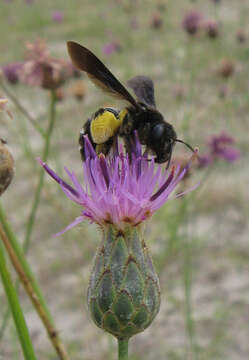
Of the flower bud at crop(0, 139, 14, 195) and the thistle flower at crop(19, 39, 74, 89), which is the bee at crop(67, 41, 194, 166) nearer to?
the flower bud at crop(0, 139, 14, 195)

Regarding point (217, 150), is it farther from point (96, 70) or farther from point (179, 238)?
point (96, 70)

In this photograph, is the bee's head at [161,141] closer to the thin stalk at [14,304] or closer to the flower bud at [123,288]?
the flower bud at [123,288]

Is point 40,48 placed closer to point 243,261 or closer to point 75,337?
point 75,337

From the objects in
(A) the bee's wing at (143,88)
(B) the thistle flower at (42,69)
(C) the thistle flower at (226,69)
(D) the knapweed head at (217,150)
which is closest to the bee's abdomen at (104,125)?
(A) the bee's wing at (143,88)

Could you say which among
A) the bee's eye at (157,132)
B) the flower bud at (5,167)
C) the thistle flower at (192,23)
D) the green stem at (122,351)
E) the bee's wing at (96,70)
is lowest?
the thistle flower at (192,23)

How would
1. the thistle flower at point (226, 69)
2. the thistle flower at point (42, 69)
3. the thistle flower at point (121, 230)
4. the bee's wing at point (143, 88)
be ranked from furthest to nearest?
the thistle flower at point (226, 69) → the thistle flower at point (42, 69) → the bee's wing at point (143, 88) → the thistle flower at point (121, 230)

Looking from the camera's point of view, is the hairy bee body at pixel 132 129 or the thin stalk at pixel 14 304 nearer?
the thin stalk at pixel 14 304
